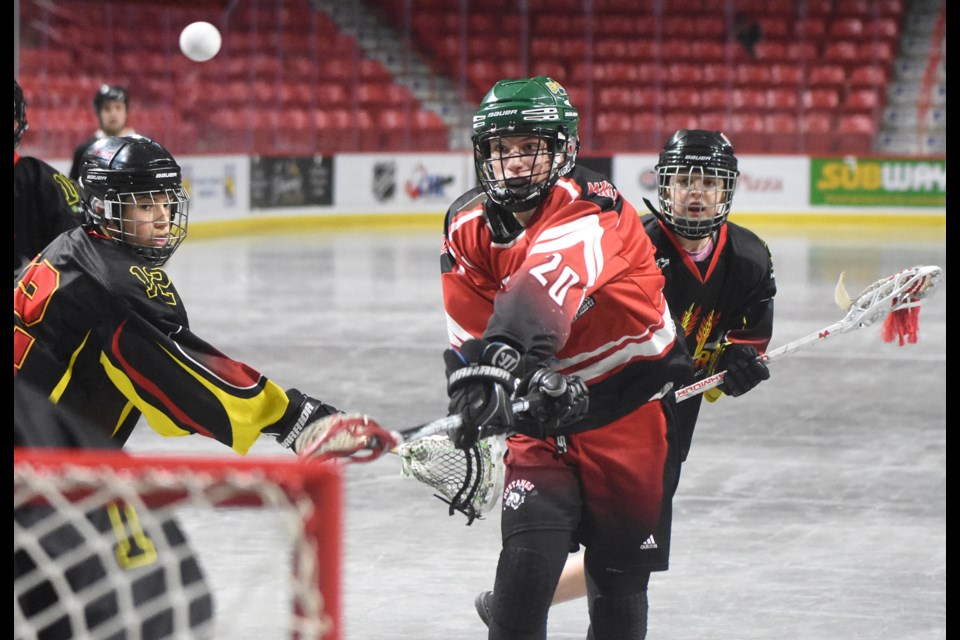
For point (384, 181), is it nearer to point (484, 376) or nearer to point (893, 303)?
point (893, 303)

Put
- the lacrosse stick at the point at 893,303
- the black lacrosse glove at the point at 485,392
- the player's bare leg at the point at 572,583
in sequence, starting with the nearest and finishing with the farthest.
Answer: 1. the black lacrosse glove at the point at 485,392
2. the player's bare leg at the point at 572,583
3. the lacrosse stick at the point at 893,303

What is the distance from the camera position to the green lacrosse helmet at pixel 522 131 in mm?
3027

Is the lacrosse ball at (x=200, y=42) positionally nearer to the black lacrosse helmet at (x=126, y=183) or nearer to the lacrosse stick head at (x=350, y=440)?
the black lacrosse helmet at (x=126, y=183)

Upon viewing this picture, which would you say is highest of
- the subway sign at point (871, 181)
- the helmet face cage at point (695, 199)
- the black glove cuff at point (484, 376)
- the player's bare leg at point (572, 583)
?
the subway sign at point (871, 181)

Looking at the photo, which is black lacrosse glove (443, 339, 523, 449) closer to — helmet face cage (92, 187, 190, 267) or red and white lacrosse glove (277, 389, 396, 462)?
red and white lacrosse glove (277, 389, 396, 462)

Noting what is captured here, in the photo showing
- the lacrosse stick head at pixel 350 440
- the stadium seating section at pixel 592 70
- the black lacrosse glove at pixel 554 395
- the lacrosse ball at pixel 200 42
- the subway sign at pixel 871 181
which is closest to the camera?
the lacrosse stick head at pixel 350 440

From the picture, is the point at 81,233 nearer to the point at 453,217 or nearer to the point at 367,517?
the point at 453,217

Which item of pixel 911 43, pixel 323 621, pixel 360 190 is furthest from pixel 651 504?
pixel 911 43

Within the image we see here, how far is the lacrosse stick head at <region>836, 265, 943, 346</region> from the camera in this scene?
444 cm

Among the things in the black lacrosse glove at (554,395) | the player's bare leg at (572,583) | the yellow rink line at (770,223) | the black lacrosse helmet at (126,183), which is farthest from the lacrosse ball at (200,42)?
the black lacrosse glove at (554,395)

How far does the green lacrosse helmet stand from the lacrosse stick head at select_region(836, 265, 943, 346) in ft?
5.40

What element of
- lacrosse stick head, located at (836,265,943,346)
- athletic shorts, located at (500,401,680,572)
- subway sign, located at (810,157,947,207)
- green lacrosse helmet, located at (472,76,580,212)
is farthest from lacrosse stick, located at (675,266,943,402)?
subway sign, located at (810,157,947,207)

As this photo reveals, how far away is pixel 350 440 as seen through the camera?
8.55 ft

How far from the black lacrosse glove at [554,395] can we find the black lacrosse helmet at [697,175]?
0.96 meters
